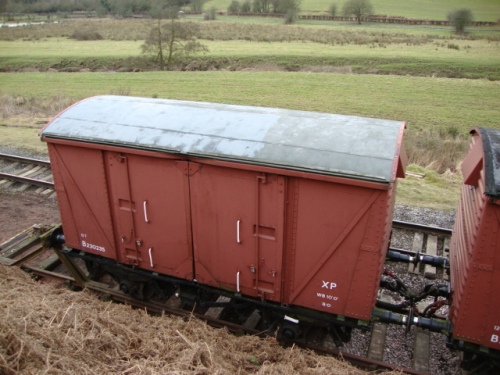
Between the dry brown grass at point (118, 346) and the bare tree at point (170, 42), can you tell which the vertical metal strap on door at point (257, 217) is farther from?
the bare tree at point (170, 42)

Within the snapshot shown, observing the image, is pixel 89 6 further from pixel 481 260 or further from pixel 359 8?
pixel 481 260

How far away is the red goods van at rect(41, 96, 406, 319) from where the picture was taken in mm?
6316

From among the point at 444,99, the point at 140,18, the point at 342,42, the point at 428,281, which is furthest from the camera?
the point at 140,18

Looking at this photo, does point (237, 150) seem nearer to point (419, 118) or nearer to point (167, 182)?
point (167, 182)

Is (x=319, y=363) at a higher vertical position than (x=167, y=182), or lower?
lower

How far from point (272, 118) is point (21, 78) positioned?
38.7 m

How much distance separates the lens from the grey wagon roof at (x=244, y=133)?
6.25 metres

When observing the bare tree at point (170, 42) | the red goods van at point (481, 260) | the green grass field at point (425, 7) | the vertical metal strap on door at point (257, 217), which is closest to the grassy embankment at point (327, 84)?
the bare tree at point (170, 42)

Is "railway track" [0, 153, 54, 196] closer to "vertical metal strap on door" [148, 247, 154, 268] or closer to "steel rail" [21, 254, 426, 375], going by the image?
"steel rail" [21, 254, 426, 375]

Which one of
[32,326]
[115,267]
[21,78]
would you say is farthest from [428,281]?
[21,78]

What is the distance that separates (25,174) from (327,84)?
2557 cm

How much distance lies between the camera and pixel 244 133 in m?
7.00

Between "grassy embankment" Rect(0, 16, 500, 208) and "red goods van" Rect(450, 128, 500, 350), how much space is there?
659 centimetres

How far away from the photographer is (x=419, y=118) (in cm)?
2591
